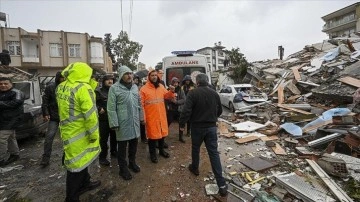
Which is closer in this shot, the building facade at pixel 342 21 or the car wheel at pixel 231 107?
the car wheel at pixel 231 107

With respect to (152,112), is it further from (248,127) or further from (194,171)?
(248,127)

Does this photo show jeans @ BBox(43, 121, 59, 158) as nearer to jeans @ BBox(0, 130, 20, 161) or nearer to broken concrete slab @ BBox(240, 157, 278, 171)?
jeans @ BBox(0, 130, 20, 161)

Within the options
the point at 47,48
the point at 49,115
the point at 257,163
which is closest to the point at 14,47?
the point at 47,48

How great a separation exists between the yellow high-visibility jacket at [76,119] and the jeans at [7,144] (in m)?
2.61

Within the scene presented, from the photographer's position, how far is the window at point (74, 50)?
30.4 metres

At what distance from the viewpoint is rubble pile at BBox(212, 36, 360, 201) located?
371 centimetres

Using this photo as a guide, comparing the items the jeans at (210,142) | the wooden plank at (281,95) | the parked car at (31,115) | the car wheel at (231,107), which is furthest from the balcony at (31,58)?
the jeans at (210,142)

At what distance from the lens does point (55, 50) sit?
29.5 metres

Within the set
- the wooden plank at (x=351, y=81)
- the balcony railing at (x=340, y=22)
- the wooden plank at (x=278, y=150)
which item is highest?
the balcony railing at (x=340, y=22)

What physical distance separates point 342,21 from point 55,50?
51557mm

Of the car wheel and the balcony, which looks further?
the balcony

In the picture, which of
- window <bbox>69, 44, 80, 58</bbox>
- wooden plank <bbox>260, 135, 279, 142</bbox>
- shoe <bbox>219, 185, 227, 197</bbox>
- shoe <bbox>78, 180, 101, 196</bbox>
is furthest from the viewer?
window <bbox>69, 44, 80, 58</bbox>

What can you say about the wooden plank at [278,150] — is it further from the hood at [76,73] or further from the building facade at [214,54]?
the building facade at [214,54]

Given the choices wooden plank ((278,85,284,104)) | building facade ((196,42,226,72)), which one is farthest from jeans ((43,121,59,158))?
building facade ((196,42,226,72))
